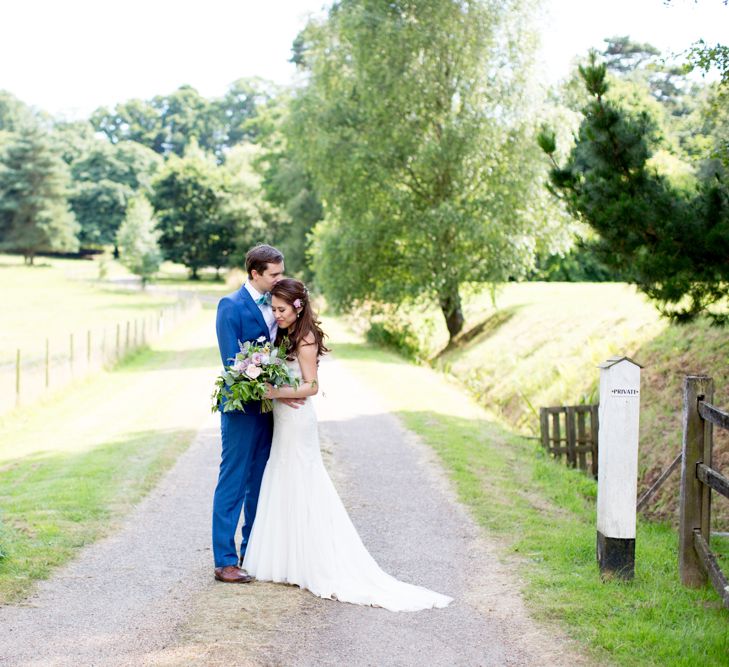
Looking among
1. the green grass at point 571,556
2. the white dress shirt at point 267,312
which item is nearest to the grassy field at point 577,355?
the green grass at point 571,556

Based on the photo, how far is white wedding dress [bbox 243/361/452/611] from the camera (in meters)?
6.33

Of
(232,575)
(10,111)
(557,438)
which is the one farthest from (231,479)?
(10,111)

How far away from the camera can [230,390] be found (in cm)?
626

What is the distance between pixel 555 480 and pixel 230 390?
621 centimetres

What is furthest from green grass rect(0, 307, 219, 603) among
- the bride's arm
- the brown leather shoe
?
the bride's arm

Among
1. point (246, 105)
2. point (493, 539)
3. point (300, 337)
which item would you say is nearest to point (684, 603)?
point (493, 539)

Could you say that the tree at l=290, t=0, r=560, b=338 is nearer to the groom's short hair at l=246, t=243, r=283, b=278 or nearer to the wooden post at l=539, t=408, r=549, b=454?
the wooden post at l=539, t=408, r=549, b=454

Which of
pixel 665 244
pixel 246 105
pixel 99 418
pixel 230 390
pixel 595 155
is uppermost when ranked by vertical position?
pixel 246 105

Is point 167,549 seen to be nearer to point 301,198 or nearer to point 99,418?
point 99,418

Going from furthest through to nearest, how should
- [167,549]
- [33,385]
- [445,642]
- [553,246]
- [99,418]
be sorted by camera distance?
[553,246] → [33,385] → [99,418] → [167,549] → [445,642]

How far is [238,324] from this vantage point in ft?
21.2

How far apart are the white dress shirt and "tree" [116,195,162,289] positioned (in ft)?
205

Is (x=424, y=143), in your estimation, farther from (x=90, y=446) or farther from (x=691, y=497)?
(x=691, y=497)

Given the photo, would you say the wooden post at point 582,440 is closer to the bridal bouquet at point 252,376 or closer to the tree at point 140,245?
the bridal bouquet at point 252,376
